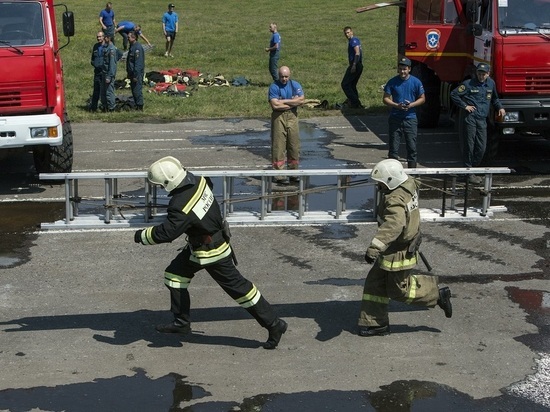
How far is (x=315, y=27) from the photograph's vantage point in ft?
133

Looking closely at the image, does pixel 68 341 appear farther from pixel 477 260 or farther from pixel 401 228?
pixel 477 260

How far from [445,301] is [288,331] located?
1.34 metres

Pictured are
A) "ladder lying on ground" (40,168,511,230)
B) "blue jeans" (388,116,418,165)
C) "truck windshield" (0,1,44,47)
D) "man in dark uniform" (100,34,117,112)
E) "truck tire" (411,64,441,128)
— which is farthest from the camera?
"man in dark uniform" (100,34,117,112)

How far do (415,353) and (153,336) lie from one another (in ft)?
7.09

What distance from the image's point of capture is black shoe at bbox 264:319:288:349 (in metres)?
7.90

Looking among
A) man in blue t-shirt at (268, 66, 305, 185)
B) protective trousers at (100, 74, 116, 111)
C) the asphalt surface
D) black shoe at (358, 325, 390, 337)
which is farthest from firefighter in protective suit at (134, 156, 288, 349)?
protective trousers at (100, 74, 116, 111)

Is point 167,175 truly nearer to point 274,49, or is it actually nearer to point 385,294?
point 385,294

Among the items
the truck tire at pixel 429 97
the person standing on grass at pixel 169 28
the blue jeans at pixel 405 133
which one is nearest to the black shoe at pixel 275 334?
the blue jeans at pixel 405 133

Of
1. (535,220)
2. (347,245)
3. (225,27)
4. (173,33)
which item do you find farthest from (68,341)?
(225,27)

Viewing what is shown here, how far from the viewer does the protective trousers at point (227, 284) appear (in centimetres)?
784

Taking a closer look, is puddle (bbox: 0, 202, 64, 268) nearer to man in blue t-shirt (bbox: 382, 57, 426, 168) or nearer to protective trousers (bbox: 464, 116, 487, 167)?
man in blue t-shirt (bbox: 382, 57, 426, 168)

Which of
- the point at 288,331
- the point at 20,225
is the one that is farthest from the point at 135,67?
the point at 288,331

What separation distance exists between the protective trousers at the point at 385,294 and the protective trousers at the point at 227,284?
0.81 meters

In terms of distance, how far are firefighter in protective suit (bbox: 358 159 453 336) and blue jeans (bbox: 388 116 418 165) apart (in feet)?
19.7
